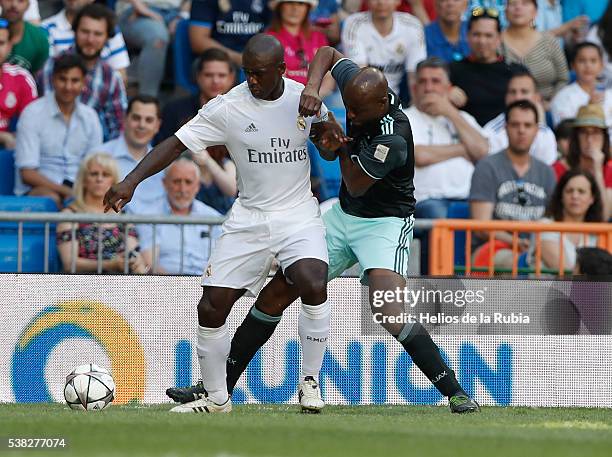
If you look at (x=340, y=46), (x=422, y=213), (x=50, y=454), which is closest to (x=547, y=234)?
(x=422, y=213)

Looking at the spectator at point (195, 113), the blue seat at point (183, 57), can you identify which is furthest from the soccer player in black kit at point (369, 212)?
the blue seat at point (183, 57)

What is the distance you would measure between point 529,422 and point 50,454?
3197mm

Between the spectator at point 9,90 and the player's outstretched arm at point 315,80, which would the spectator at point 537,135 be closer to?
the spectator at point 9,90

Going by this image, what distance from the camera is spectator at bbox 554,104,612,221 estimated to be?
13.4m

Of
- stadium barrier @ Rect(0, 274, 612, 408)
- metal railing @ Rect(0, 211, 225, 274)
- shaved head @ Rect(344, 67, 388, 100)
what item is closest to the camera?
shaved head @ Rect(344, 67, 388, 100)

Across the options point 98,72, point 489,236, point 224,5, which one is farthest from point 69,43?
point 489,236

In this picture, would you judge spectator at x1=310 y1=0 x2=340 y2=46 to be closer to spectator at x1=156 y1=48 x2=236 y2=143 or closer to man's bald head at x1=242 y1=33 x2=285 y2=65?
spectator at x1=156 y1=48 x2=236 y2=143

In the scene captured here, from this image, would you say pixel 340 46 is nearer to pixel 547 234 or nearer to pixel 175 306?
pixel 547 234

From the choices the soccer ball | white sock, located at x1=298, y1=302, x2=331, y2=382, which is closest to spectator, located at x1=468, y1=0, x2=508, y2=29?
white sock, located at x1=298, y1=302, x2=331, y2=382

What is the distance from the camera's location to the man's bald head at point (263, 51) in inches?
306

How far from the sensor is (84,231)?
10.5 m

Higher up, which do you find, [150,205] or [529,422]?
[150,205]

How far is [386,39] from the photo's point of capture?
46.1 ft

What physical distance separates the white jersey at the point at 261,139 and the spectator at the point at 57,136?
4196mm
